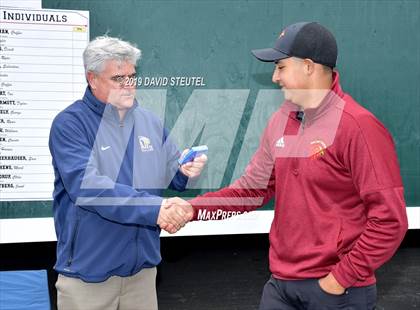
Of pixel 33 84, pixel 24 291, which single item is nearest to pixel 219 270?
pixel 24 291

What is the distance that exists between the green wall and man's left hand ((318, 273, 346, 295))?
221 cm

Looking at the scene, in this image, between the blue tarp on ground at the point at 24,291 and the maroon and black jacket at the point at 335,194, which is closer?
the maroon and black jacket at the point at 335,194

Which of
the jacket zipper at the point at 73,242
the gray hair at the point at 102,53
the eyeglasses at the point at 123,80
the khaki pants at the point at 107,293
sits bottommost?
the khaki pants at the point at 107,293

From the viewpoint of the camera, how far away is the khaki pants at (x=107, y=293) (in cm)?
268

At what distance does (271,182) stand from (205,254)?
310 cm

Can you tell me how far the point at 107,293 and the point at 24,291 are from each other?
0.95 metres

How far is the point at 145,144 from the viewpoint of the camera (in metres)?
2.83

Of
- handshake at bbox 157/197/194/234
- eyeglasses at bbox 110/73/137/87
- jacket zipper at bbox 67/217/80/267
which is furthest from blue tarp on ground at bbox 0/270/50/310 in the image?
eyeglasses at bbox 110/73/137/87

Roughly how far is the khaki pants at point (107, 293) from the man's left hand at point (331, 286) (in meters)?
0.93

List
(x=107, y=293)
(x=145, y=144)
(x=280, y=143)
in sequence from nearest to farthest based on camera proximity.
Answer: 1. (x=280, y=143)
2. (x=107, y=293)
3. (x=145, y=144)

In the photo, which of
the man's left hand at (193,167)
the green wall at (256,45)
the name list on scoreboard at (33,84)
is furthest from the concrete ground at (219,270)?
the man's left hand at (193,167)

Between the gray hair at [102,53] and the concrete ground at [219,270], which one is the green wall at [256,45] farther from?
the gray hair at [102,53]

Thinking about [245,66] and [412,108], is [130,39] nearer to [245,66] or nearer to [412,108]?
[245,66]

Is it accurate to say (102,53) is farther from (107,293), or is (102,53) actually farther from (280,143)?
(107,293)
